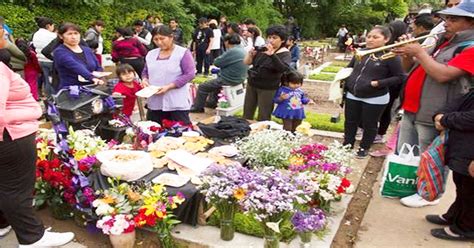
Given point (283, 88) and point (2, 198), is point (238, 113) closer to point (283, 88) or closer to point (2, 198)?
point (283, 88)

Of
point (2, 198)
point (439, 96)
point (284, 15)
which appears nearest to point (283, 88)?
point (439, 96)

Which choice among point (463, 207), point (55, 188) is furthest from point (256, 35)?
point (463, 207)

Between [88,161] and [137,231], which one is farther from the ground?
[88,161]

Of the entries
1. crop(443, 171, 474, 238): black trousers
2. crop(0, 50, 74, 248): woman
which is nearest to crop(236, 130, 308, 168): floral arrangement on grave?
crop(443, 171, 474, 238): black trousers

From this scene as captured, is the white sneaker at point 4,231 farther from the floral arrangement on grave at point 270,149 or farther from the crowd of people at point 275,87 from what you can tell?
the floral arrangement on grave at point 270,149

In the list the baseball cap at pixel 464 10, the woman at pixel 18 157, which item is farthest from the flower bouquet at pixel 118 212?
the baseball cap at pixel 464 10

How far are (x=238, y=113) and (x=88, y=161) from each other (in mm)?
4069

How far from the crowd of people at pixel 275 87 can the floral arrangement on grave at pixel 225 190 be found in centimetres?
125

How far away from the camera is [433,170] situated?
3.45 m

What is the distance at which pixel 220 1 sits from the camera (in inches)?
797

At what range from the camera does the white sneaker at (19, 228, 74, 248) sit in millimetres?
3076

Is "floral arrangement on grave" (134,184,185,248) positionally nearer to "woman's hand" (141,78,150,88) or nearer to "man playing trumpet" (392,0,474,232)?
"woman's hand" (141,78,150,88)

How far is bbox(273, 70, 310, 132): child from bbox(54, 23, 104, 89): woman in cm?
227

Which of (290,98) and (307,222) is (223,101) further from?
(307,222)
